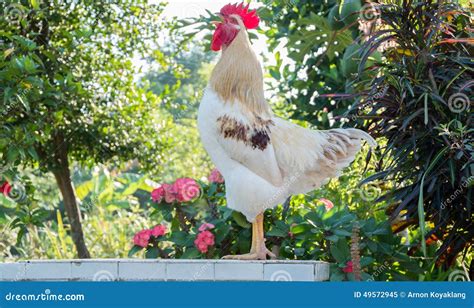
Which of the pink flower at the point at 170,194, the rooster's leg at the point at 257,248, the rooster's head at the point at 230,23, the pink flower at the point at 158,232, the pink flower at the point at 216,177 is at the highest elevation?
the rooster's head at the point at 230,23

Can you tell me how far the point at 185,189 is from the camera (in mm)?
4445

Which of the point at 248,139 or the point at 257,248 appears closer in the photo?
the point at 248,139

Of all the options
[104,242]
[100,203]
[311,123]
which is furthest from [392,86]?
[100,203]

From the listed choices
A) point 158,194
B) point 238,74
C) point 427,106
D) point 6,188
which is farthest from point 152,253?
point 427,106

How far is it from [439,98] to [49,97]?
243 cm

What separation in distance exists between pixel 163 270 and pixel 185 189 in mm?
1168

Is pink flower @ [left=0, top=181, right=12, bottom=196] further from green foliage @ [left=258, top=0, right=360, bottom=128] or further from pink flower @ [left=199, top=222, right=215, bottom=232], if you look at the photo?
green foliage @ [left=258, top=0, right=360, bottom=128]

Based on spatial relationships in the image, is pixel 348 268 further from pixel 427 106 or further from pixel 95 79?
pixel 95 79

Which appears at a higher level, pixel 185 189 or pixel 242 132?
pixel 242 132

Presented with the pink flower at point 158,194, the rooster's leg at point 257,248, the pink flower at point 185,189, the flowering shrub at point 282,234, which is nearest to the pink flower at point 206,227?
the flowering shrub at point 282,234

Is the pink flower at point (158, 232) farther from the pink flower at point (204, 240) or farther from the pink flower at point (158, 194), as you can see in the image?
the pink flower at point (204, 240)

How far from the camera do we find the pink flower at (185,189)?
4434 mm

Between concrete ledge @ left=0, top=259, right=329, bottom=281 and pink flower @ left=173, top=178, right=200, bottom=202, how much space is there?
1121 millimetres
